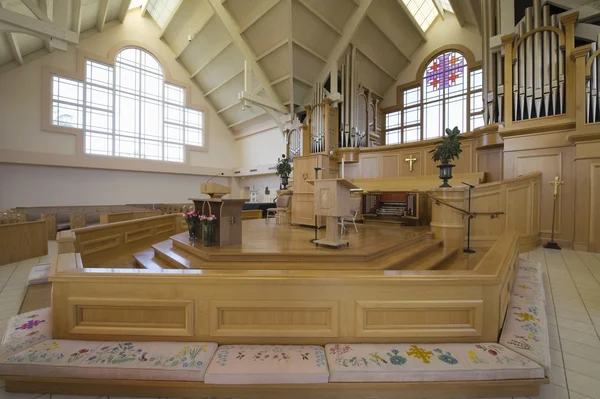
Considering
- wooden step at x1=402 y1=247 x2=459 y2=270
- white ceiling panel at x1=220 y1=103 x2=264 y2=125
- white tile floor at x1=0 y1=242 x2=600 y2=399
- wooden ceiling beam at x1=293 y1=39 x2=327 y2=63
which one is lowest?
white tile floor at x1=0 y1=242 x2=600 y2=399

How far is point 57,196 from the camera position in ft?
29.2

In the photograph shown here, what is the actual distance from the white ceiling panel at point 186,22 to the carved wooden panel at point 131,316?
9.18m

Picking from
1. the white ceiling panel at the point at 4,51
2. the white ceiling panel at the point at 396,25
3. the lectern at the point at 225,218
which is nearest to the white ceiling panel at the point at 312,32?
the white ceiling panel at the point at 396,25

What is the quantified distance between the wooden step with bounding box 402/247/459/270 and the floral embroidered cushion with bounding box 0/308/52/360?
3102 mm

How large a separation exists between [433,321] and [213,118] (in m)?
12.6

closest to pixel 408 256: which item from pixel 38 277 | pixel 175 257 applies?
pixel 175 257

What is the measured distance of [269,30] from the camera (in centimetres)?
773

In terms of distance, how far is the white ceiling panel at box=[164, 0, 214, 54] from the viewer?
28.0 feet

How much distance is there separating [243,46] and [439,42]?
5798 millimetres

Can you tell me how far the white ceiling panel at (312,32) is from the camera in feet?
23.2

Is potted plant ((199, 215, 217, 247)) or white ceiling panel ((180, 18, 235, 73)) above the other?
white ceiling panel ((180, 18, 235, 73))

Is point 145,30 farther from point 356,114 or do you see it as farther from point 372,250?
point 372,250

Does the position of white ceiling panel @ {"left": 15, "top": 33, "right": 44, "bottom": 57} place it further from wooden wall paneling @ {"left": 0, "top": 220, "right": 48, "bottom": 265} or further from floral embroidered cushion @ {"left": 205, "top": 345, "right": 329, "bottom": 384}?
floral embroidered cushion @ {"left": 205, "top": 345, "right": 329, "bottom": 384}

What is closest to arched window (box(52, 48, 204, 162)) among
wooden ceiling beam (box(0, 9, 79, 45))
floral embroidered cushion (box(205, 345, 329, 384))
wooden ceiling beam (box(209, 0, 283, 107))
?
wooden ceiling beam (box(0, 9, 79, 45))
